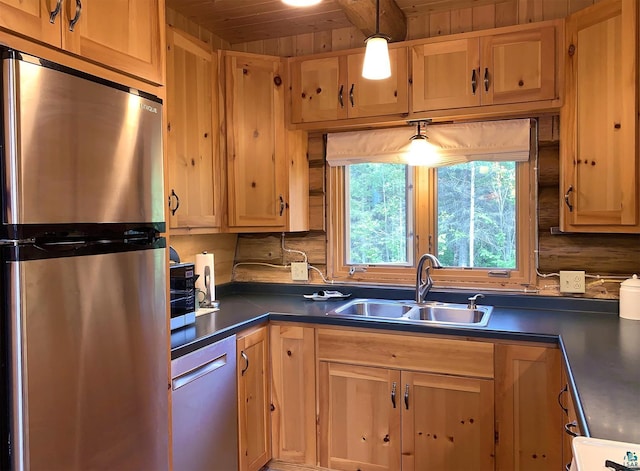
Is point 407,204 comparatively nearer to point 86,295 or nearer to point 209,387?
point 209,387

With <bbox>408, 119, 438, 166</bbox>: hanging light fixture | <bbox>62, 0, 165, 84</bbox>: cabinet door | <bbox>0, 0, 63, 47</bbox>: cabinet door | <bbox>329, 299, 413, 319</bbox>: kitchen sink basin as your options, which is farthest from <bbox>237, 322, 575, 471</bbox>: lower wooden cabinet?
<bbox>0, 0, 63, 47</bbox>: cabinet door

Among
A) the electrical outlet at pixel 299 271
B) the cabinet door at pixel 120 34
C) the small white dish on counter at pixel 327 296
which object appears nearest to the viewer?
the cabinet door at pixel 120 34

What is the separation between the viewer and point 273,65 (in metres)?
2.76

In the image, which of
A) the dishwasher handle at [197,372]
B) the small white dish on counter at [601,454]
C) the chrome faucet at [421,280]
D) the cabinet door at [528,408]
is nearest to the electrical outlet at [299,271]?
the chrome faucet at [421,280]

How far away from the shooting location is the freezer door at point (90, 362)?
1.19m

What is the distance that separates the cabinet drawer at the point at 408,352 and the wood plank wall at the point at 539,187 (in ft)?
2.21

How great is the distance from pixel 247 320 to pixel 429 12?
6.21 feet

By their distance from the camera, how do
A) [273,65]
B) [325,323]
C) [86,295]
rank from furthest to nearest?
[273,65] < [325,323] < [86,295]

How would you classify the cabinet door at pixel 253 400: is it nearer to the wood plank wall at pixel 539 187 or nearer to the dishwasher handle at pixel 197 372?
the dishwasher handle at pixel 197 372

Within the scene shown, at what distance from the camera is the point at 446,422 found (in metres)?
2.22

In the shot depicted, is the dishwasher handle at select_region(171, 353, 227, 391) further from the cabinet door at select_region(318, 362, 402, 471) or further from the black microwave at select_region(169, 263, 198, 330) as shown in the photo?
the cabinet door at select_region(318, 362, 402, 471)

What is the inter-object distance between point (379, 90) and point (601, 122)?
3.41ft

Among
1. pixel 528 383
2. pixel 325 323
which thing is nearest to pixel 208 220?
pixel 325 323

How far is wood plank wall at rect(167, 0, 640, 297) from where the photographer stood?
8.09 feet
